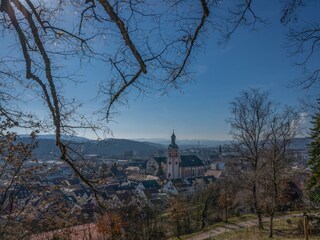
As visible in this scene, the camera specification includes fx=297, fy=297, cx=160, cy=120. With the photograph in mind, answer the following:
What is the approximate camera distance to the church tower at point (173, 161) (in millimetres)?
68062

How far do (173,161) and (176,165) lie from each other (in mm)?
1796

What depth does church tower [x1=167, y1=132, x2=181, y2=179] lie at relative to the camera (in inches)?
2680

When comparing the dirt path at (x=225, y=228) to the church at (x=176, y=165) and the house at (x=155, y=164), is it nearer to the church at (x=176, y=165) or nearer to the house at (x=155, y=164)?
the church at (x=176, y=165)

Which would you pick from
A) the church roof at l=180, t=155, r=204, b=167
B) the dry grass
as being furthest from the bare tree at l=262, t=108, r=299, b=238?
the church roof at l=180, t=155, r=204, b=167

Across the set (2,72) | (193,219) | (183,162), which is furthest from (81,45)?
(183,162)

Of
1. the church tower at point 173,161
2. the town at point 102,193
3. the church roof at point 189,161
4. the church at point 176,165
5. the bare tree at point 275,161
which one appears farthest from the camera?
the church roof at point 189,161

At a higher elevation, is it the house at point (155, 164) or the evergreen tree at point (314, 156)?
the evergreen tree at point (314, 156)

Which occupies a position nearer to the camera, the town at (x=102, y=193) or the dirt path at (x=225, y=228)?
the town at (x=102, y=193)

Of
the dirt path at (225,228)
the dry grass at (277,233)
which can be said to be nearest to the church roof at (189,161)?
the dirt path at (225,228)

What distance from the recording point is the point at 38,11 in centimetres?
268

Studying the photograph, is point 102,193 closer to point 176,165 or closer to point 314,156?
point 314,156

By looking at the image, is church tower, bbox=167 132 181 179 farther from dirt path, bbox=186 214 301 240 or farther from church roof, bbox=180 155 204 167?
dirt path, bbox=186 214 301 240

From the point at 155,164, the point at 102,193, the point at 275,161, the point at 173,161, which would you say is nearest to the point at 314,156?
the point at 275,161

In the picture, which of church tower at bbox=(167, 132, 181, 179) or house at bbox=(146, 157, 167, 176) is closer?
church tower at bbox=(167, 132, 181, 179)
